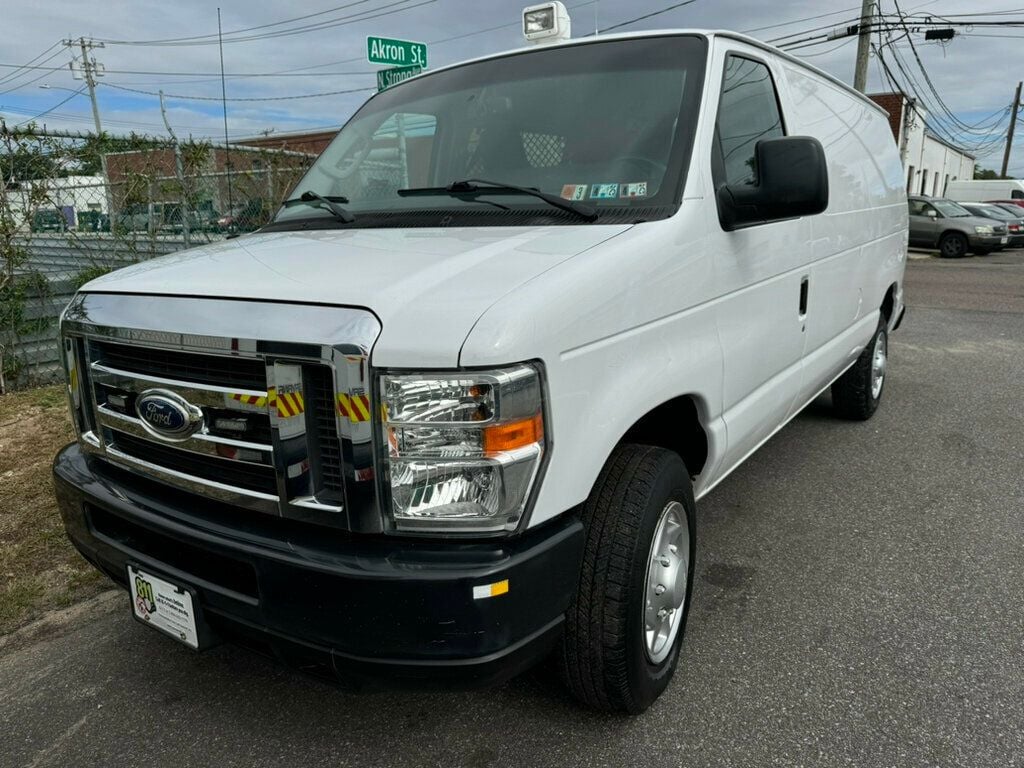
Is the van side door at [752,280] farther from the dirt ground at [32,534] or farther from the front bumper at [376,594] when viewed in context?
the dirt ground at [32,534]

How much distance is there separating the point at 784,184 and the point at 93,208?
6.26 meters

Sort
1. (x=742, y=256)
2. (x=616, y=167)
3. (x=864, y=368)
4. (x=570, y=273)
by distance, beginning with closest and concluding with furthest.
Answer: (x=570, y=273) < (x=616, y=167) < (x=742, y=256) < (x=864, y=368)

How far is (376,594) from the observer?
174cm

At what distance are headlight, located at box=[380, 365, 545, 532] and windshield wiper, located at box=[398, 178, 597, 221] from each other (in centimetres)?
81

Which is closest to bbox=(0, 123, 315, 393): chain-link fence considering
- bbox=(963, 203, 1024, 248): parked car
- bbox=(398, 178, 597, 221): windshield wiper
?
bbox=(398, 178, 597, 221): windshield wiper

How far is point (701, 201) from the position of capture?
247 centimetres

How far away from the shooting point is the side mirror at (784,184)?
2447 millimetres

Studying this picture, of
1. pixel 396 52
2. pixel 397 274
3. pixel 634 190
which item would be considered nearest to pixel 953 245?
pixel 396 52

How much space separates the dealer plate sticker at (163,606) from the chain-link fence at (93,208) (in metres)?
4.06

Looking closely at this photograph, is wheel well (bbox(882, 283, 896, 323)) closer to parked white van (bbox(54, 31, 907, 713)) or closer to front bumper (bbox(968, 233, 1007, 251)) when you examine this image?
parked white van (bbox(54, 31, 907, 713))

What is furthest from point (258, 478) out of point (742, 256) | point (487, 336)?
point (742, 256)

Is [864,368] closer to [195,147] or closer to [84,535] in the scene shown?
[84,535]

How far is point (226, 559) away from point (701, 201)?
178 centimetres

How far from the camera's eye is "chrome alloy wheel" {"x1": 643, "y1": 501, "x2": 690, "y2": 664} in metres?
2.36
